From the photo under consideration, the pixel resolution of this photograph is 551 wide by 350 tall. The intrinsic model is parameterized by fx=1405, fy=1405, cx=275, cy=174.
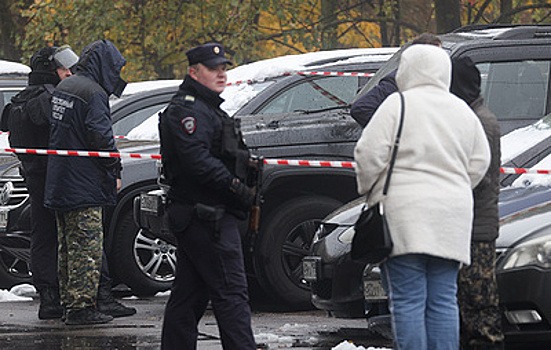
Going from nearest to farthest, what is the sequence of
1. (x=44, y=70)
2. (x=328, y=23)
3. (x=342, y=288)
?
(x=342, y=288) → (x=44, y=70) → (x=328, y=23)

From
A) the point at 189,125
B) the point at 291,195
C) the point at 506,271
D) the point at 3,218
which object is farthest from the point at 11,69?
the point at 506,271

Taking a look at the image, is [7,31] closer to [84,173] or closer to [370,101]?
[84,173]

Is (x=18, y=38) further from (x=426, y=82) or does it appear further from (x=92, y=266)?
(x=426, y=82)

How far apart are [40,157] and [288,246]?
1.90 m

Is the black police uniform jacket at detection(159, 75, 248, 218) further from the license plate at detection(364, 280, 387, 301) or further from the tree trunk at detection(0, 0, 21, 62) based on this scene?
the tree trunk at detection(0, 0, 21, 62)

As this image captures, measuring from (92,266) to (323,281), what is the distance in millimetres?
2071

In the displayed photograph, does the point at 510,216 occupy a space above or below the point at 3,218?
above

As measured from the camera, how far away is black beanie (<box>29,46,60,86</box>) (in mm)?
10266

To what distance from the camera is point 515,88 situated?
34.3 feet

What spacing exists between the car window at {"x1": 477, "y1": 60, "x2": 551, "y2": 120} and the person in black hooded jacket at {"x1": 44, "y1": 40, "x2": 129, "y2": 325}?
2.75 meters

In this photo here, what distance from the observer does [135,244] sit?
11.0m

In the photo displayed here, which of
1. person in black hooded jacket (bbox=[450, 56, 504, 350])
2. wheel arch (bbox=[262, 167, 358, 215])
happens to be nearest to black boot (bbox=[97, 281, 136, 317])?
wheel arch (bbox=[262, 167, 358, 215])

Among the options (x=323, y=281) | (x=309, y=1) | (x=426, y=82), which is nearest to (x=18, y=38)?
(x=309, y=1)

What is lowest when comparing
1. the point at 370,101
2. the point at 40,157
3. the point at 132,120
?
the point at 132,120
